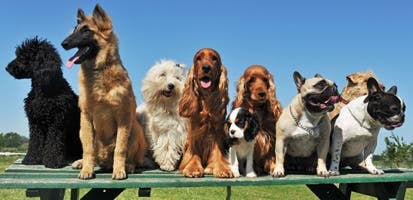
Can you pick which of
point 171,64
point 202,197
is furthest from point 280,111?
point 202,197

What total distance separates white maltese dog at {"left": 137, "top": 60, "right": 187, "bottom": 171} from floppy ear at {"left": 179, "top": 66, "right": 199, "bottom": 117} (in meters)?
0.35

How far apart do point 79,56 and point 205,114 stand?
4.26ft

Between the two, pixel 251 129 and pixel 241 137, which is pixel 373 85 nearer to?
pixel 251 129

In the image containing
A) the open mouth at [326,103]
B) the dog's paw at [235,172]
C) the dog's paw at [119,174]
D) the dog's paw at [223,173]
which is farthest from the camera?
the dog's paw at [235,172]

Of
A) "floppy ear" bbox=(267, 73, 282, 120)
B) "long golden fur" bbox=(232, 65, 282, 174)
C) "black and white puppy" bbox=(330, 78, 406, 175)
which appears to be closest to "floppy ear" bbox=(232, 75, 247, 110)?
"long golden fur" bbox=(232, 65, 282, 174)

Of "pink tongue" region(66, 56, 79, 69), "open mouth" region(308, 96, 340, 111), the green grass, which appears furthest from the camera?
the green grass

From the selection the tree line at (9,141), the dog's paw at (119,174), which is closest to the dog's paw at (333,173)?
the dog's paw at (119,174)

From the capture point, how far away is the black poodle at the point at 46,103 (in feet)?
14.3

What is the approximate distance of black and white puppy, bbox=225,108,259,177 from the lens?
4.07 m

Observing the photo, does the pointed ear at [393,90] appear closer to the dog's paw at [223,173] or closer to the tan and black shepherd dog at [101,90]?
the dog's paw at [223,173]

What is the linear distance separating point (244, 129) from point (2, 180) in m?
2.14

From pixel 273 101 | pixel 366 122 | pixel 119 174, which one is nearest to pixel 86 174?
pixel 119 174

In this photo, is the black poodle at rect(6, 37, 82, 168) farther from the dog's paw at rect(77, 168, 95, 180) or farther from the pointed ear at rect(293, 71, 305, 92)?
the pointed ear at rect(293, 71, 305, 92)

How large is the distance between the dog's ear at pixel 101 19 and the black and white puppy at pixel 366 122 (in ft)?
8.04
